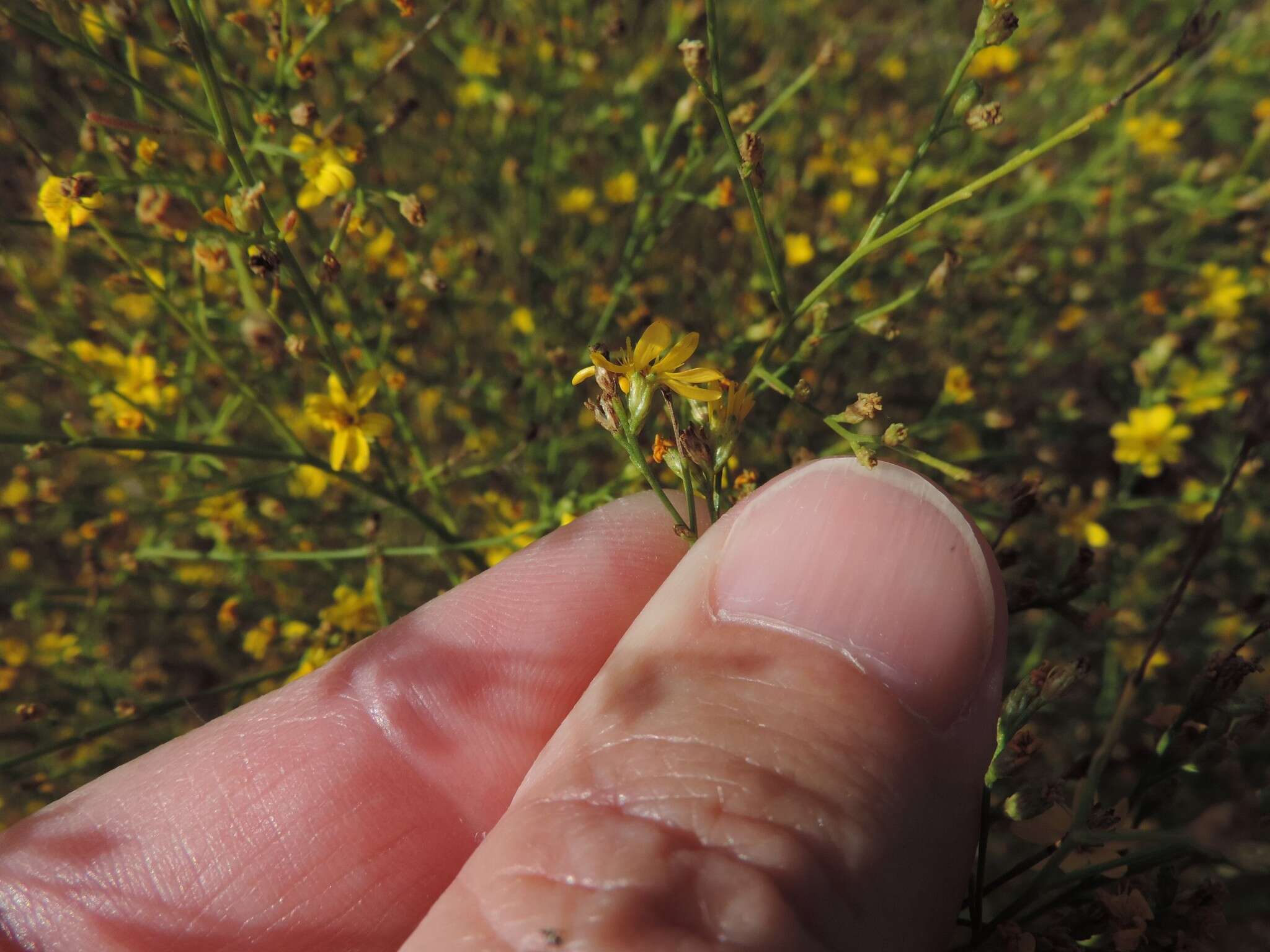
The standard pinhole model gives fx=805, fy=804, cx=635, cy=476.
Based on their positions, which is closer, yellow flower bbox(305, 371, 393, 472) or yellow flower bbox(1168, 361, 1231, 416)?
yellow flower bbox(305, 371, 393, 472)

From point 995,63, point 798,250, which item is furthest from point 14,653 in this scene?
point 995,63

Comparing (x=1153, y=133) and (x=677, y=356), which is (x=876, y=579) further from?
(x=1153, y=133)

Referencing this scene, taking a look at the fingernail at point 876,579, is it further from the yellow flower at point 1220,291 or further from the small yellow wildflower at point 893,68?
the small yellow wildflower at point 893,68

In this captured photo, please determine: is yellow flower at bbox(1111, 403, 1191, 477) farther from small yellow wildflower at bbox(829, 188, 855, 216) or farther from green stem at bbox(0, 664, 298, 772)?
green stem at bbox(0, 664, 298, 772)

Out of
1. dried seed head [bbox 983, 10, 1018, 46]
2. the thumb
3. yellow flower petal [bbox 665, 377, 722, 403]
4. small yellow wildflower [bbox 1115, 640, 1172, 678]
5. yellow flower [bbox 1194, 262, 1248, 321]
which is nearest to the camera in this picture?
the thumb

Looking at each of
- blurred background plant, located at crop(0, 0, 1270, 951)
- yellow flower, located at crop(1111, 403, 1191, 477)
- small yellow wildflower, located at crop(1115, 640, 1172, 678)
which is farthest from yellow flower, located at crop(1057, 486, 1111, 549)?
small yellow wildflower, located at crop(1115, 640, 1172, 678)

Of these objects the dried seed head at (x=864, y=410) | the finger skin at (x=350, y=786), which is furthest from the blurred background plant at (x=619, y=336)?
the finger skin at (x=350, y=786)

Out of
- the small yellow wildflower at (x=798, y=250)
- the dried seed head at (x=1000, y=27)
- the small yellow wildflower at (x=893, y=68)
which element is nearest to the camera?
the dried seed head at (x=1000, y=27)
